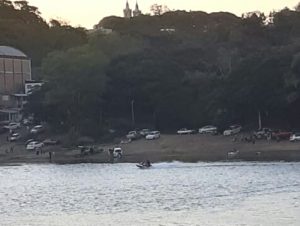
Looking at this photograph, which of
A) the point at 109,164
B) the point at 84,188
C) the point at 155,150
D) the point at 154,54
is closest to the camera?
the point at 84,188

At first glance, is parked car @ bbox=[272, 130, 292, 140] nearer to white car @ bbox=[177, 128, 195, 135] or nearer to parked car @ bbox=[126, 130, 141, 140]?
white car @ bbox=[177, 128, 195, 135]

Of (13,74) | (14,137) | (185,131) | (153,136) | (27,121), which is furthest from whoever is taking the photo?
(13,74)

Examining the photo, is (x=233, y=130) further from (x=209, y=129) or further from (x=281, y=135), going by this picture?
(x=281, y=135)

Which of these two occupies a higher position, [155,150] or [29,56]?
[29,56]

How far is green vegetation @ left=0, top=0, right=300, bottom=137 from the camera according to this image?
8162cm

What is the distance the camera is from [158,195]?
4506cm

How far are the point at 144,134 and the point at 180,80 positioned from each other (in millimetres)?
7690

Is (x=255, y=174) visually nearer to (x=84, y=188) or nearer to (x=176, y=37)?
(x=84, y=188)

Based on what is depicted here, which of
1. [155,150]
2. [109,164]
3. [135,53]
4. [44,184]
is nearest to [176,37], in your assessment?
[135,53]

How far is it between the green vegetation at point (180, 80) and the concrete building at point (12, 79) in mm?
13198

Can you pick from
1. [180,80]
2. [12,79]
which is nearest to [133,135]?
[180,80]

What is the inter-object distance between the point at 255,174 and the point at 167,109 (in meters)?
38.5

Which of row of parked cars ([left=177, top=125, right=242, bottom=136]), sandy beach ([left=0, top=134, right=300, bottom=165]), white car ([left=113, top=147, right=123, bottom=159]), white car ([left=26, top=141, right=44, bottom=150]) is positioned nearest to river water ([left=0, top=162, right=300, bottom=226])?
sandy beach ([left=0, top=134, right=300, bottom=165])

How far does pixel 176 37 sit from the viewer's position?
123 m
